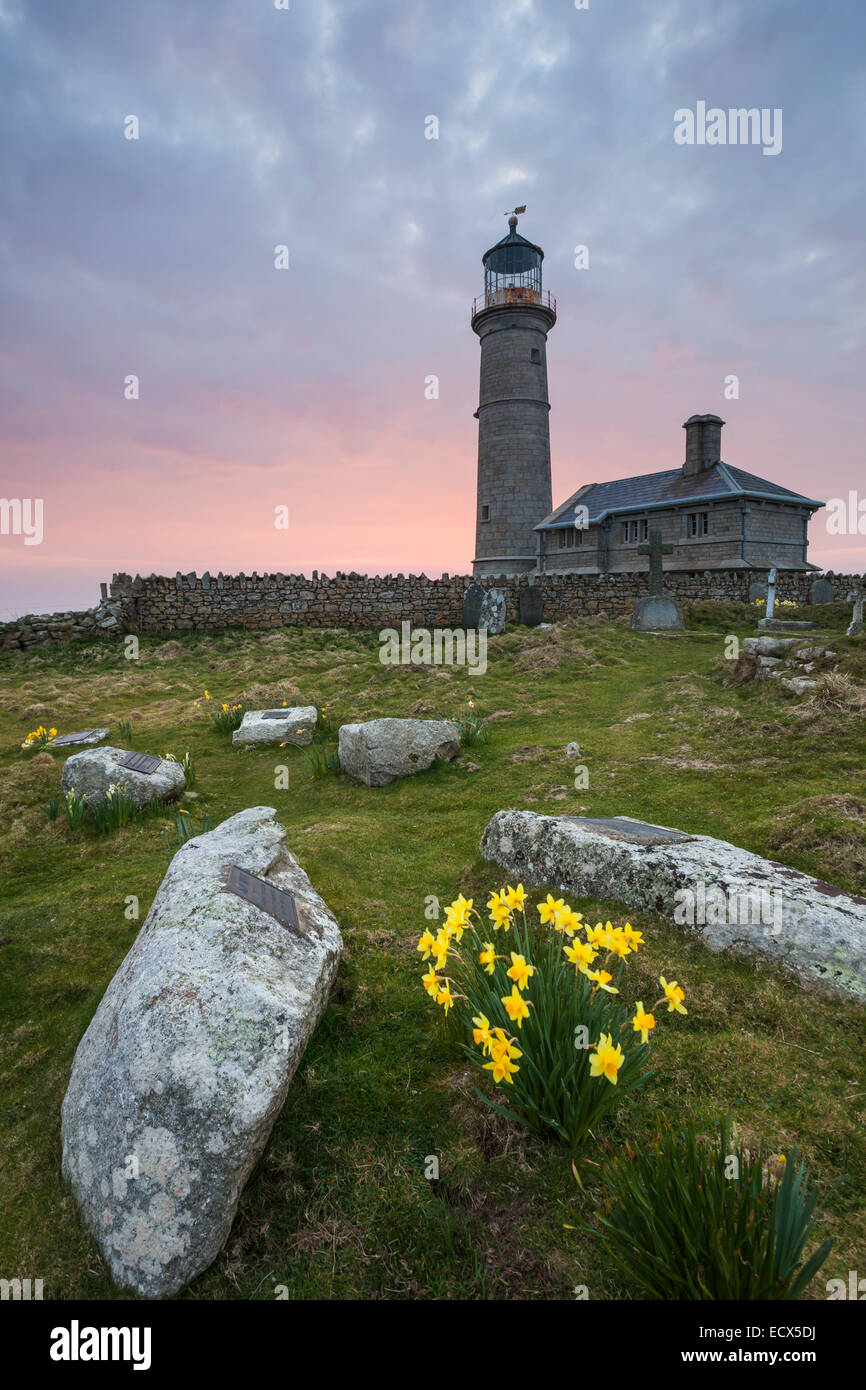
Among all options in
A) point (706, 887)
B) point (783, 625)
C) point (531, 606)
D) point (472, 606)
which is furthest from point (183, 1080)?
point (531, 606)

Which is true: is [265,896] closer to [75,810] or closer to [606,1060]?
[606,1060]

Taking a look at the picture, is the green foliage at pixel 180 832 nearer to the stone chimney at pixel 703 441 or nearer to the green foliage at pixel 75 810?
the green foliage at pixel 75 810

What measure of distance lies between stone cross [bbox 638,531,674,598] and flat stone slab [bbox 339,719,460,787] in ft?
44.1

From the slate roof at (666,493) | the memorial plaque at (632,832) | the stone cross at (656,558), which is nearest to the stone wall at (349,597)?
the stone cross at (656,558)

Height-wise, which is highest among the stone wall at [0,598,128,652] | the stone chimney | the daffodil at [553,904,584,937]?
the stone chimney

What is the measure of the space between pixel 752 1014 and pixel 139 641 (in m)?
20.9

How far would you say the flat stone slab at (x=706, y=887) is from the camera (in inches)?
138

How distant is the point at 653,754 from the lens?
26.5 feet

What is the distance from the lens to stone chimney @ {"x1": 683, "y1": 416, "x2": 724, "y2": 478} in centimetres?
2923

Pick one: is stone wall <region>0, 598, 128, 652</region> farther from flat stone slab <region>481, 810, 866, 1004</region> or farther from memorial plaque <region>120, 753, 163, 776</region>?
flat stone slab <region>481, 810, 866, 1004</region>

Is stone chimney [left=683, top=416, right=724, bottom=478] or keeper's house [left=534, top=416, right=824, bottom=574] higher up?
stone chimney [left=683, top=416, right=724, bottom=478]

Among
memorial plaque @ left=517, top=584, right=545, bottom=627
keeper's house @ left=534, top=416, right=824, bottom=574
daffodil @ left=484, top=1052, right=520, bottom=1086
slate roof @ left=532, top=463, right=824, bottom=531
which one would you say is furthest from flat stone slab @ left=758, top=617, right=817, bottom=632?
daffodil @ left=484, top=1052, right=520, bottom=1086
